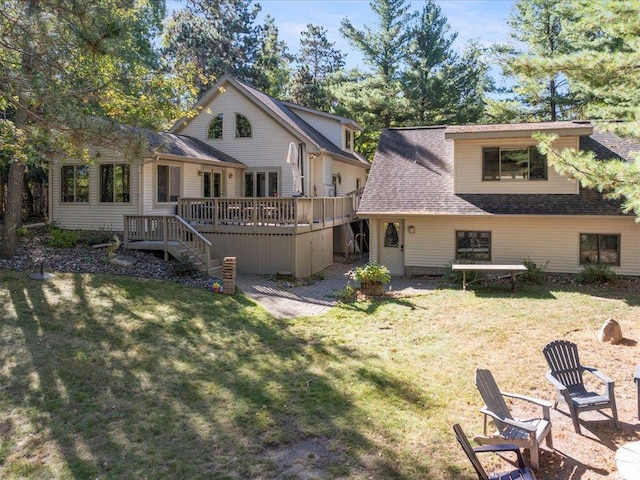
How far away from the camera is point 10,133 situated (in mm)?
10758

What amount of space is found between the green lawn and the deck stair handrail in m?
1.84

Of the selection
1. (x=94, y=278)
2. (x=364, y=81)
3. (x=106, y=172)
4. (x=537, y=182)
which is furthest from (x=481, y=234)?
(x=364, y=81)

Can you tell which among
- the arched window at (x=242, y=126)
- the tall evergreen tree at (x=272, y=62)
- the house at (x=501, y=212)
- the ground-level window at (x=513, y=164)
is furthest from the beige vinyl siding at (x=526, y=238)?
the tall evergreen tree at (x=272, y=62)

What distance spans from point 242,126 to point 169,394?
52.7 ft

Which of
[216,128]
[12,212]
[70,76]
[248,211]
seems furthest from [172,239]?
[216,128]

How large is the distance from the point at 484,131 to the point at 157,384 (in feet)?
39.7

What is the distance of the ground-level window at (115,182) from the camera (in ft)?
53.2

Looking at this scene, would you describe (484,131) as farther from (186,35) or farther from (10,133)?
(186,35)

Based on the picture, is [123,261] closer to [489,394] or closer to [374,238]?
[374,238]

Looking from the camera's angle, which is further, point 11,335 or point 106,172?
point 106,172

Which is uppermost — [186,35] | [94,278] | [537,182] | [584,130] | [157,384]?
[186,35]

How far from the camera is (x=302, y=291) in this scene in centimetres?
1327

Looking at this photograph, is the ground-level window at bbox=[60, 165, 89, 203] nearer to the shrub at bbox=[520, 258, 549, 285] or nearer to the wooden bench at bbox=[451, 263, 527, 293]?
the wooden bench at bbox=[451, 263, 527, 293]

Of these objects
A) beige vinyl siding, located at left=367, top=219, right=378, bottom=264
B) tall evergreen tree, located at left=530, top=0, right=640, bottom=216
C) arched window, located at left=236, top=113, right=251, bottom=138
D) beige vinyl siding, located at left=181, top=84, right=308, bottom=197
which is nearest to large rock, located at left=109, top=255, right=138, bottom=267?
beige vinyl siding, located at left=367, top=219, right=378, bottom=264
